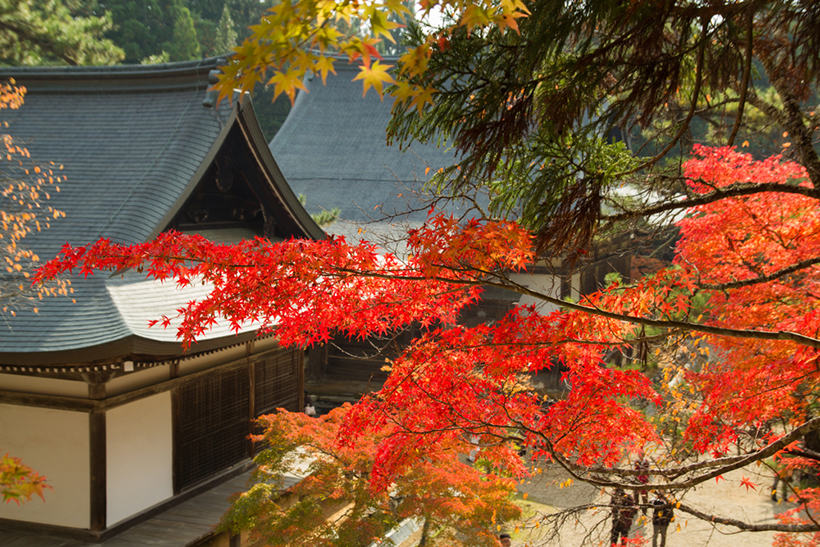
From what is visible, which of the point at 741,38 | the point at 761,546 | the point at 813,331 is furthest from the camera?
the point at 761,546

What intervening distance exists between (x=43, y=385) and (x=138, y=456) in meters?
1.20

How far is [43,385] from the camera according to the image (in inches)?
232

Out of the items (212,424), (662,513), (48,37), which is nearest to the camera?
(662,513)

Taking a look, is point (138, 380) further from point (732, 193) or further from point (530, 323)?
point (732, 193)

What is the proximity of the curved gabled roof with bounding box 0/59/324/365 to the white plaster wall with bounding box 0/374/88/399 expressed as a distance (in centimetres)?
64

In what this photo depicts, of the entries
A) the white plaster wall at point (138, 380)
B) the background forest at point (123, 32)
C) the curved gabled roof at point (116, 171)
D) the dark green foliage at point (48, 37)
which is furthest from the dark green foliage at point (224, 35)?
the white plaster wall at point (138, 380)

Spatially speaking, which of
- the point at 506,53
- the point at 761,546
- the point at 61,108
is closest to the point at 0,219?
the point at 61,108

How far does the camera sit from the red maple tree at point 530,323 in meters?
3.19

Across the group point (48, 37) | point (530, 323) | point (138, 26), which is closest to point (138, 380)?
point (530, 323)

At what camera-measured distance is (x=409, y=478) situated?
19.7ft

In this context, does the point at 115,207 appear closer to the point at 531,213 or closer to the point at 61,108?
the point at 61,108

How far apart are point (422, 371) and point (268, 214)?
5474 mm

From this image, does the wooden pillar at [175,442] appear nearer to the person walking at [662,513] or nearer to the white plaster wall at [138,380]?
the white plaster wall at [138,380]

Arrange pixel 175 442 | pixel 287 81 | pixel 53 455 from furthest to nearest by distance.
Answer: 1. pixel 175 442
2. pixel 53 455
3. pixel 287 81
